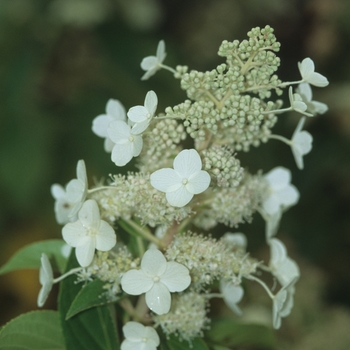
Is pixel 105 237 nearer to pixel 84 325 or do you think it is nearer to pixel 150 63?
pixel 84 325

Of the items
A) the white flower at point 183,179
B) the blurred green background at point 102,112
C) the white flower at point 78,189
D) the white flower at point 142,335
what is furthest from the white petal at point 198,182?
the blurred green background at point 102,112

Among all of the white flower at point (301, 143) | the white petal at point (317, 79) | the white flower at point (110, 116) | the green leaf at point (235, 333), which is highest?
the white flower at point (110, 116)

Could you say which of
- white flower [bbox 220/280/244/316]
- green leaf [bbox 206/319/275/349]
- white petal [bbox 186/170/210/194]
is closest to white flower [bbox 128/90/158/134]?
white petal [bbox 186/170/210/194]

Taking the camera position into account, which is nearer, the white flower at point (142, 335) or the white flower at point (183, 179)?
the white flower at point (183, 179)

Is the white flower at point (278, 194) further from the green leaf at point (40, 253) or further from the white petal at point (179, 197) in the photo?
the green leaf at point (40, 253)

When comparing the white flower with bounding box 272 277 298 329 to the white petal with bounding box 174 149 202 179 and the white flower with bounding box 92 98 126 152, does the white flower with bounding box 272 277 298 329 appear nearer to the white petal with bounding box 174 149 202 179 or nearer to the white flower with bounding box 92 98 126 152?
the white petal with bounding box 174 149 202 179

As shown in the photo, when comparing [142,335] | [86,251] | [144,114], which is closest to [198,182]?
[144,114]

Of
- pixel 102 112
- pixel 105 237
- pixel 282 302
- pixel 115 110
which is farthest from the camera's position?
pixel 102 112

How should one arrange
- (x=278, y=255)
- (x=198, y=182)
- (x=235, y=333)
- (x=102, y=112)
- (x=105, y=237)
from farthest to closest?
(x=102, y=112)
(x=235, y=333)
(x=278, y=255)
(x=105, y=237)
(x=198, y=182)
